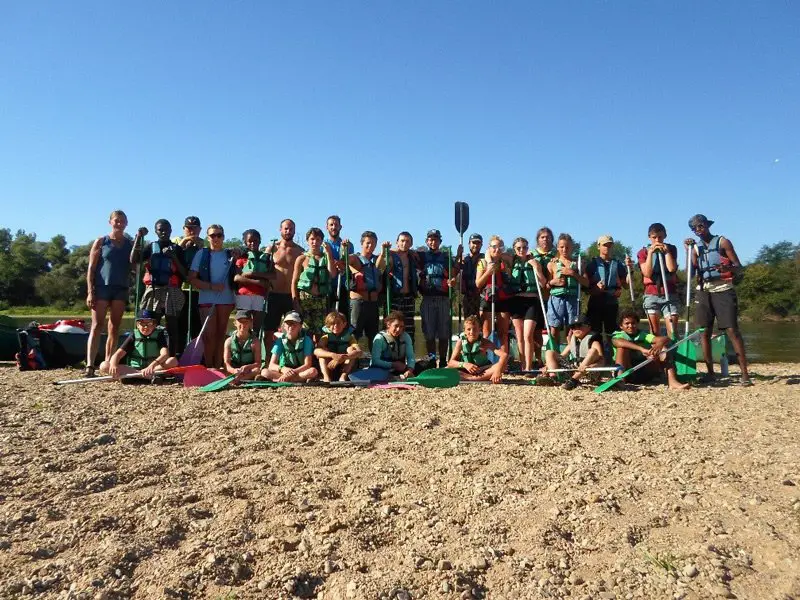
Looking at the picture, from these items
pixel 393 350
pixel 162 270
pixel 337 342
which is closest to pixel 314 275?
pixel 337 342

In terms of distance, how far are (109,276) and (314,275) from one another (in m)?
2.37

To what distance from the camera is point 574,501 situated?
291cm

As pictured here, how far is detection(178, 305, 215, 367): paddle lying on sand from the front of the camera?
277 inches

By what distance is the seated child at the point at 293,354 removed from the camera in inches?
256

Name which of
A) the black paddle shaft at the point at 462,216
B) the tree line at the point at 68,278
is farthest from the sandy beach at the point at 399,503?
the tree line at the point at 68,278

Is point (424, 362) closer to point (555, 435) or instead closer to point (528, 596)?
point (555, 435)

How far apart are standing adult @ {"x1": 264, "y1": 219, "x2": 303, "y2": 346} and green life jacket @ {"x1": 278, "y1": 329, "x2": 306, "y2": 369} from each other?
0.98 metres

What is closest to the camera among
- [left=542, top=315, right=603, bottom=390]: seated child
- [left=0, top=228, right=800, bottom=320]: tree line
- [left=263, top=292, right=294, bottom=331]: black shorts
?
[left=542, top=315, right=603, bottom=390]: seated child

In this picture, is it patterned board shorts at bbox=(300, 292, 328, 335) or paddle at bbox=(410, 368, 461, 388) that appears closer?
paddle at bbox=(410, 368, 461, 388)

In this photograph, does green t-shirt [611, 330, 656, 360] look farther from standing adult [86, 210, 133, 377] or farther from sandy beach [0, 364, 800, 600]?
standing adult [86, 210, 133, 377]

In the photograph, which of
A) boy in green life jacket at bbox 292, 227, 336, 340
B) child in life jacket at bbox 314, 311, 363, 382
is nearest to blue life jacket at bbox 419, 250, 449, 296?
boy in green life jacket at bbox 292, 227, 336, 340

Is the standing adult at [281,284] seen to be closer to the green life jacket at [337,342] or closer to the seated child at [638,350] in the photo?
the green life jacket at [337,342]

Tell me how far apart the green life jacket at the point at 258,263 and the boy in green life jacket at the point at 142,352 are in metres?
1.25

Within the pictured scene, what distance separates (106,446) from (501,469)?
8.35 ft
